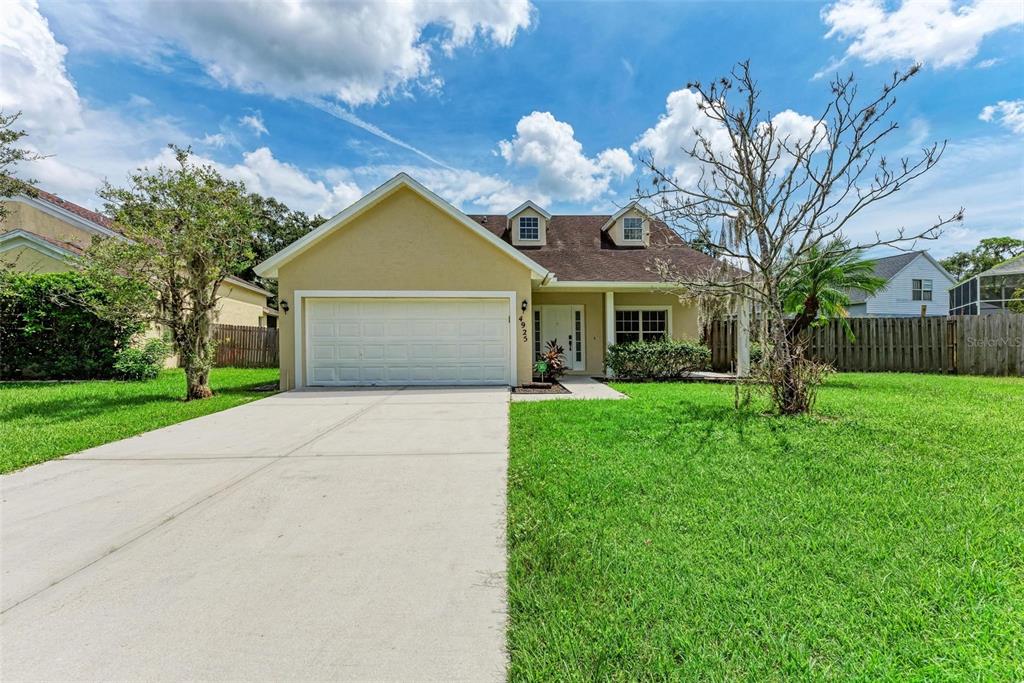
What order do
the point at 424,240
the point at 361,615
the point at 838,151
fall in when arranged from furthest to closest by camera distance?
the point at 424,240 → the point at 838,151 → the point at 361,615

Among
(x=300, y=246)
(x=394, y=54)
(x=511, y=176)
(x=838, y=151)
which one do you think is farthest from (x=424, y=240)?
(x=838, y=151)

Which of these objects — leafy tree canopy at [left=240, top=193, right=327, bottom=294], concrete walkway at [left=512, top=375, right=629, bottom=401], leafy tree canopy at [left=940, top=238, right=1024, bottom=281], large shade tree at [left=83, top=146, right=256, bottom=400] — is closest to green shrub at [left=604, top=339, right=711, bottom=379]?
concrete walkway at [left=512, top=375, right=629, bottom=401]

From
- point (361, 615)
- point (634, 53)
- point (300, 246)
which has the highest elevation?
point (634, 53)

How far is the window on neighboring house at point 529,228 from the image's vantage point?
16.2 meters

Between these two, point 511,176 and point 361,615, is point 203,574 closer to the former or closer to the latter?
point 361,615

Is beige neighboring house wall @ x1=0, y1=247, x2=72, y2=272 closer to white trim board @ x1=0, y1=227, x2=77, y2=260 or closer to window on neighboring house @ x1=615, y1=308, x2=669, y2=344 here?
white trim board @ x1=0, y1=227, x2=77, y2=260

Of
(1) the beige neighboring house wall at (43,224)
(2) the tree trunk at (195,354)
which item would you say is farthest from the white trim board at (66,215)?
(2) the tree trunk at (195,354)

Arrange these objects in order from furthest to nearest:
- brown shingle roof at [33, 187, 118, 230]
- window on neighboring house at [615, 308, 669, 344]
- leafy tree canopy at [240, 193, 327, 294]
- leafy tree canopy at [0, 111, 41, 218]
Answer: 1. leafy tree canopy at [240, 193, 327, 294]
2. brown shingle roof at [33, 187, 118, 230]
3. window on neighboring house at [615, 308, 669, 344]
4. leafy tree canopy at [0, 111, 41, 218]

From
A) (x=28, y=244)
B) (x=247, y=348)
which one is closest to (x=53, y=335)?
(x=28, y=244)

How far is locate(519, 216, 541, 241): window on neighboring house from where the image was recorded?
16.2m

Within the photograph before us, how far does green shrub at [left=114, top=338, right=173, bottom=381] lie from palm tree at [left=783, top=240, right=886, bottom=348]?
17.3 meters

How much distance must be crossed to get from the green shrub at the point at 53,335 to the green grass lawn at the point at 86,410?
3.48 ft

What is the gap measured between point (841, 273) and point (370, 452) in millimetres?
11584

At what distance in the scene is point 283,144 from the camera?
1425 cm
